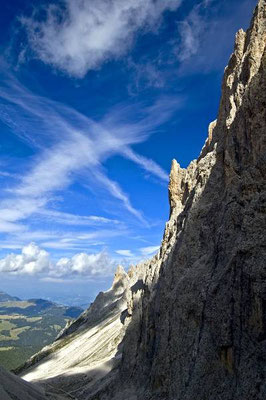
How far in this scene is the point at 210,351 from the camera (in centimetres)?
4381

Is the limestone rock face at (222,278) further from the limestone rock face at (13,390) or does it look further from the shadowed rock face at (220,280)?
the limestone rock face at (13,390)

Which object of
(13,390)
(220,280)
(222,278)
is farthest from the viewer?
(13,390)

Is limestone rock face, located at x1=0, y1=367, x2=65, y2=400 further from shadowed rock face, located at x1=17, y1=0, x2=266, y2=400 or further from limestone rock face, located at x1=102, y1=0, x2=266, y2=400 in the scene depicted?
limestone rock face, located at x1=102, y1=0, x2=266, y2=400

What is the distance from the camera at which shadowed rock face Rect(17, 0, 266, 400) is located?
40.1 m

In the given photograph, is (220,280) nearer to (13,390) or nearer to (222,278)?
(222,278)

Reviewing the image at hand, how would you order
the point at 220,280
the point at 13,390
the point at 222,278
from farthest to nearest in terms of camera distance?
1. the point at 13,390
2. the point at 220,280
3. the point at 222,278

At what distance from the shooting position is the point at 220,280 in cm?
4641

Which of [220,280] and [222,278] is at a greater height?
[222,278]

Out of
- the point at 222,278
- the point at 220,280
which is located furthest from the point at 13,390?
the point at 222,278

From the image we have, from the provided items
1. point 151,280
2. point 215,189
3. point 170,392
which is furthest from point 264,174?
point 151,280

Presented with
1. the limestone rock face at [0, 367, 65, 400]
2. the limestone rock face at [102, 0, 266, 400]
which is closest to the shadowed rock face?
the limestone rock face at [102, 0, 266, 400]

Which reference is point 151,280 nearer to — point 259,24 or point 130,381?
point 130,381

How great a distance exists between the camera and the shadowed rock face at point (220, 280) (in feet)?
132

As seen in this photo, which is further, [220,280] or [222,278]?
[220,280]
